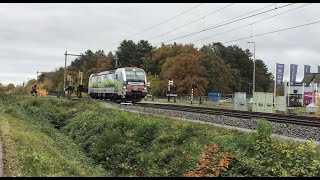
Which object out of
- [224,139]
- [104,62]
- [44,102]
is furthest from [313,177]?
[104,62]

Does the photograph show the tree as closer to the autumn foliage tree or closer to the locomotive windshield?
the locomotive windshield

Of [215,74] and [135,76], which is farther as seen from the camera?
[215,74]

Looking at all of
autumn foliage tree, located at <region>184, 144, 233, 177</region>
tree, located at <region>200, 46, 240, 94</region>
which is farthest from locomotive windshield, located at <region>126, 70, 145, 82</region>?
tree, located at <region>200, 46, 240, 94</region>

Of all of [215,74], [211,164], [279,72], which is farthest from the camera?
[215,74]

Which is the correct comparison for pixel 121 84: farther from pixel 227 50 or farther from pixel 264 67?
pixel 264 67

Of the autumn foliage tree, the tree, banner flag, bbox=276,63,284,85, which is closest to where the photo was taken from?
the autumn foliage tree

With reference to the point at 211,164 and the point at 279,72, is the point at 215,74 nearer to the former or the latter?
the point at 279,72

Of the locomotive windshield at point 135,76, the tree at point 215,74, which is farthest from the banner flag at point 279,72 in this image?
the locomotive windshield at point 135,76

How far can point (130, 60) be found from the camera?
10688cm

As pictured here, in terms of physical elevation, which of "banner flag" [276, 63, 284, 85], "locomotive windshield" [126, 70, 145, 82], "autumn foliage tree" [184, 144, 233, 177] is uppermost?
"banner flag" [276, 63, 284, 85]

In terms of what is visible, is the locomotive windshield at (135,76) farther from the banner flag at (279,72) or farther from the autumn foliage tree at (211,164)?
the autumn foliage tree at (211,164)

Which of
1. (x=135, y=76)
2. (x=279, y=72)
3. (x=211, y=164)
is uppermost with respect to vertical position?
(x=279, y=72)

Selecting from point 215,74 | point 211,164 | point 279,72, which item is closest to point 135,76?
point 279,72

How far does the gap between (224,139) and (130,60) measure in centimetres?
9386
